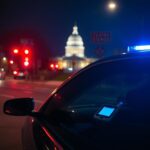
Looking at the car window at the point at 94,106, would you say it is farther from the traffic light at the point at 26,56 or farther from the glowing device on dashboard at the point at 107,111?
the traffic light at the point at 26,56

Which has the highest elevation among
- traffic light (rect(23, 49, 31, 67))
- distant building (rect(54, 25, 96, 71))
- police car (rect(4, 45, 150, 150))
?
distant building (rect(54, 25, 96, 71))

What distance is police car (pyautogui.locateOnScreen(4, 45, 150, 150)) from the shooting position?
82.0 inches

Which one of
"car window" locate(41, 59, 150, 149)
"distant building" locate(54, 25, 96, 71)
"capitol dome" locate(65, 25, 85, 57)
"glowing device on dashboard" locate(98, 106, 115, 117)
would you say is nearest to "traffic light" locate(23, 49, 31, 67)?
"car window" locate(41, 59, 150, 149)

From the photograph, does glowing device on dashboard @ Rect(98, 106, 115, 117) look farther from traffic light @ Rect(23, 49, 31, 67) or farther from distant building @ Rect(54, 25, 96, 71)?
distant building @ Rect(54, 25, 96, 71)

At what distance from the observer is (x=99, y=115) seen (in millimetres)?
2416

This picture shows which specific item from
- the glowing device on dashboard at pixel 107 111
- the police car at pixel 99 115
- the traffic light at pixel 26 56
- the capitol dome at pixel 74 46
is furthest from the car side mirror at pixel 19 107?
the capitol dome at pixel 74 46

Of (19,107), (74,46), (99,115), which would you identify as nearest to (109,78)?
(99,115)

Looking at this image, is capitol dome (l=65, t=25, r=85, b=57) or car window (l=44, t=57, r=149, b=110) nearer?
car window (l=44, t=57, r=149, b=110)

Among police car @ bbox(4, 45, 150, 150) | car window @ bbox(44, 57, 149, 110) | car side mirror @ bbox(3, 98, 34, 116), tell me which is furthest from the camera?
car side mirror @ bbox(3, 98, 34, 116)

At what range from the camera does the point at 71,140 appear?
2.26 m

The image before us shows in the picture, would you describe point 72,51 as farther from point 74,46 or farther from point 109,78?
point 109,78

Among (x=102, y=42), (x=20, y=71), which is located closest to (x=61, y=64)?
(x=20, y=71)

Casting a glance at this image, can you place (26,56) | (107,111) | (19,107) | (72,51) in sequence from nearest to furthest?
(107,111) < (19,107) < (26,56) < (72,51)

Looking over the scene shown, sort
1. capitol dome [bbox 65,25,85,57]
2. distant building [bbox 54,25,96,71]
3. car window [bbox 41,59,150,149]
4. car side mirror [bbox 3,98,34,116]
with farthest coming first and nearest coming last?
capitol dome [bbox 65,25,85,57]
distant building [bbox 54,25,96,71]
car side mirror [bbox 3,98,34,116]
car window [bbox 41,59,150,149]
